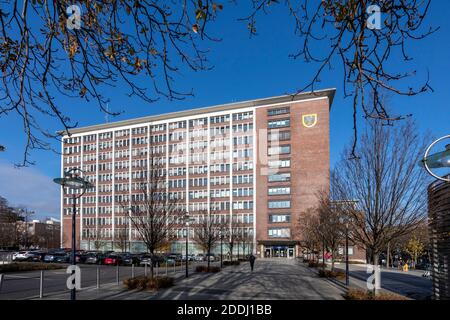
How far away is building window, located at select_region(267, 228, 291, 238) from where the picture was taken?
86.8 m

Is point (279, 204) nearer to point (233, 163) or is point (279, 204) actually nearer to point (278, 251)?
point (278, 251)

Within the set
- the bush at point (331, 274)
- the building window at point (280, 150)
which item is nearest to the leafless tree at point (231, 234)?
the bush at point (331, 274)

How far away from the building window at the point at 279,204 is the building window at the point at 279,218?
1813 mm

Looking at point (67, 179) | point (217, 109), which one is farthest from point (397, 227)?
point (217, 109)

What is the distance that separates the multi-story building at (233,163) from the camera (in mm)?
86188

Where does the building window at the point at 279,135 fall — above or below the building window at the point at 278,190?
above

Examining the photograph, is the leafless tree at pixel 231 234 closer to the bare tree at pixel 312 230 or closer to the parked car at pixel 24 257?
the bare tree at pixel 312 230

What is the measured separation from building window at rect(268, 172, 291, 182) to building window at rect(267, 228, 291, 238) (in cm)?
1113

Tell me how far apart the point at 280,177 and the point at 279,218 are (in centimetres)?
933

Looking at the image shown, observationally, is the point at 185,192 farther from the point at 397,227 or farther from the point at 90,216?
the point at 397,227

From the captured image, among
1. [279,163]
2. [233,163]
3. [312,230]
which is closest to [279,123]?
[279,163]

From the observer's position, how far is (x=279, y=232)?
8731cm
